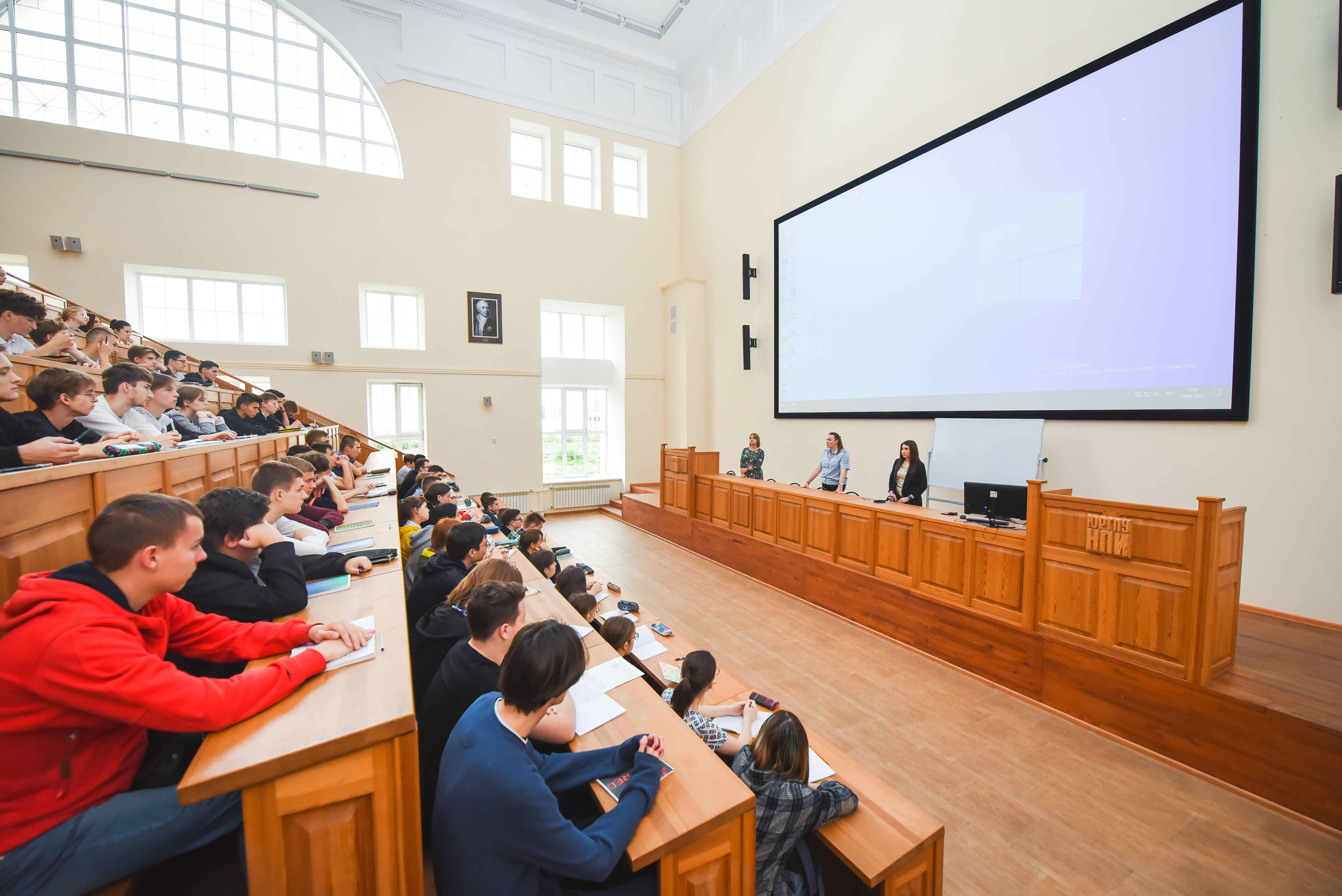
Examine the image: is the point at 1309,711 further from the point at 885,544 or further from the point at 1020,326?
the point at 1020,326

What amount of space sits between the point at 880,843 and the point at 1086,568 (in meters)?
2.29

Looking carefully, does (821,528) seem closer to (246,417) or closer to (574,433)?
(246,417)

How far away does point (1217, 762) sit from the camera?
2438 millimetres

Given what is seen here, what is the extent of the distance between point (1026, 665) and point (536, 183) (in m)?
9.80

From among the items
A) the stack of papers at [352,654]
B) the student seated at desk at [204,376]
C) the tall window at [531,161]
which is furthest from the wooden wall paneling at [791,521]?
the tall window at [531,161]

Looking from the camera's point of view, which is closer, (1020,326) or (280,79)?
(1020,326)

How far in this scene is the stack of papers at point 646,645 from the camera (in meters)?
2.71

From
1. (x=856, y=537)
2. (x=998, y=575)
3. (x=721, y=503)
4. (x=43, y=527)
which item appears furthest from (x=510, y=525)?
(x=998, y=575)

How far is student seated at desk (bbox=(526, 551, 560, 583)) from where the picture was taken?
348 cm

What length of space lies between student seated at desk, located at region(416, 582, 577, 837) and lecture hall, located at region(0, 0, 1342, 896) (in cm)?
1

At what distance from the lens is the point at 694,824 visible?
4.30ft

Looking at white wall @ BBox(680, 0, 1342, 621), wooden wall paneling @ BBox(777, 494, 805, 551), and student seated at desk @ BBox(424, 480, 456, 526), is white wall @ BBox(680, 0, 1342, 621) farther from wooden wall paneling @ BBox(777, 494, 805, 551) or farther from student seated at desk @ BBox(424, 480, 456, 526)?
student seated at desk @ BBox(424, 480, 456, 526)

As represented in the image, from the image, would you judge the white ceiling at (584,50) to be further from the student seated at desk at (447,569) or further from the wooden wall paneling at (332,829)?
the wooden wall paneling at (332,829)

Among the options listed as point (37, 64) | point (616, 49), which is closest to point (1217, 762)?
point (616, 49)
